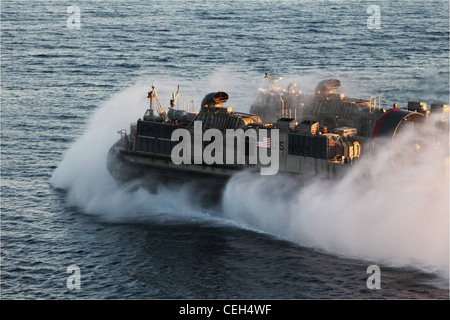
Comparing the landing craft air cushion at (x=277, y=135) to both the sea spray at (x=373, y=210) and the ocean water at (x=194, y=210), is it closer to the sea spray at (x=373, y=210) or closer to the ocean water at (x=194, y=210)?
the sea spray at (x=373, y=210)

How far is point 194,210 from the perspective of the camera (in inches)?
1881

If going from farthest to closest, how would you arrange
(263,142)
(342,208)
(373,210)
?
(263,142) < (342,208) < (373,210)

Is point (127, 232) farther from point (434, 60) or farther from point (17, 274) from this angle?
point (434, 60)

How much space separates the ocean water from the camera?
3831cm

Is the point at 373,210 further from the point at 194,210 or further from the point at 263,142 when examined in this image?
the point at 194,210

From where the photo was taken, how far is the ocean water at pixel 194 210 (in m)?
38.3

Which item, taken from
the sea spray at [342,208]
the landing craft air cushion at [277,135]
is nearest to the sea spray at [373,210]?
the sea spray at [342,208]

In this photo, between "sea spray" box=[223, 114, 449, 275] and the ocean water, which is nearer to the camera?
the ocean water

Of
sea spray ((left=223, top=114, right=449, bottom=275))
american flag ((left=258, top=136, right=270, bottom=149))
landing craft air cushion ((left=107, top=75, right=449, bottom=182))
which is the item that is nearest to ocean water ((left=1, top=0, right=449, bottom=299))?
sea spray ((left=223, top=114, right=449, bottom=275))

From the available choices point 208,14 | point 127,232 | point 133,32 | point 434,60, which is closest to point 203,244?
point 127,232

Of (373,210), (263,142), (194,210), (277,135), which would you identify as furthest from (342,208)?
(194,210)

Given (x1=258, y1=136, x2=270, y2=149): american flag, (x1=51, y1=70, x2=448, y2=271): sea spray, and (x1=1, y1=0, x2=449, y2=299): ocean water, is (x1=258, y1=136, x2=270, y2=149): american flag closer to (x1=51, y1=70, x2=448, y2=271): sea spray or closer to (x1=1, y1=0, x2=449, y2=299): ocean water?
(x1=51, y1=70, x2=448, y2=271): sea spray

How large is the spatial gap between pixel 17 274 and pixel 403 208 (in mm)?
20880

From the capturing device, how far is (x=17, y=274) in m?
39.9
